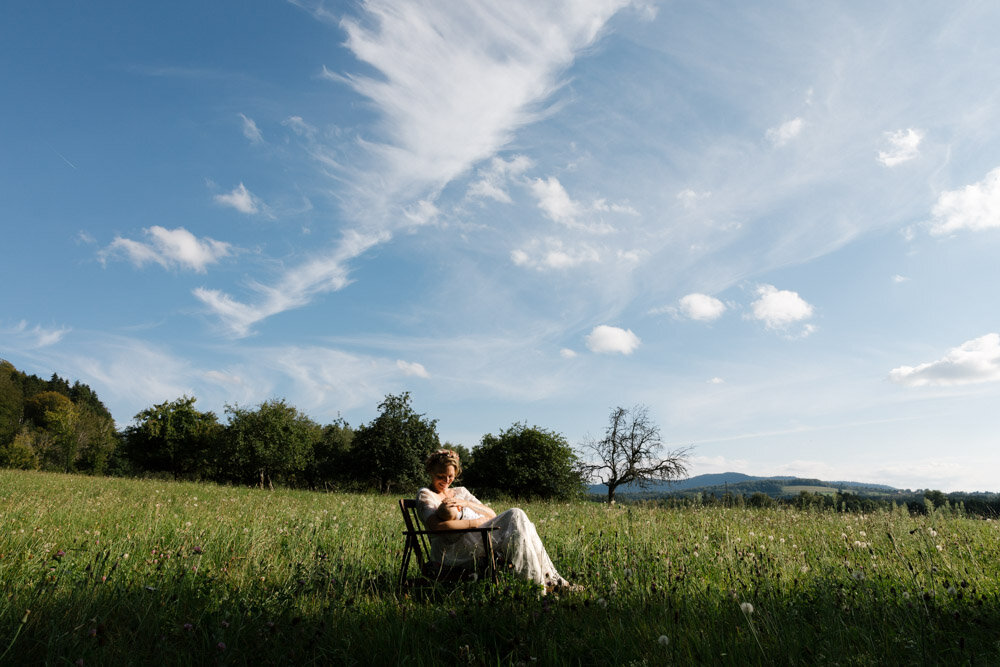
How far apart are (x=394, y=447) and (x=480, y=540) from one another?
30.2 metres

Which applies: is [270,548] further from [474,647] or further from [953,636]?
[953,636]

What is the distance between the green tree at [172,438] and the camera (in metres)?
45.7

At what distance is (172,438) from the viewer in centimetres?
4584

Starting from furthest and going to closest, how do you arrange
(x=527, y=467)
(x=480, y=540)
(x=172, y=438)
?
(x=172, y=438)
(x=527, y=467)
(x=480, y=540)

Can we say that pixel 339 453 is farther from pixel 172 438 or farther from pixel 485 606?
pixel 485 606

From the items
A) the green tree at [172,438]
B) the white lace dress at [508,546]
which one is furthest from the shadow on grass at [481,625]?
the green tree at [172,438]

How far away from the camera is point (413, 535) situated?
5340mm

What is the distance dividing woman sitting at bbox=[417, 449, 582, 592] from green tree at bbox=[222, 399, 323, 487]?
35.5m

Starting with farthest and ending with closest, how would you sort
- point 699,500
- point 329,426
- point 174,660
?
1. point 329,426
2. point 699,500
3. point 174,660

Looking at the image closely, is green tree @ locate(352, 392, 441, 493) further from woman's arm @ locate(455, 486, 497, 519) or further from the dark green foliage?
woman's arm @ locate(455, 486, 497, 519)

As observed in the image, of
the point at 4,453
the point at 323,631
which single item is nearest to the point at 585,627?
the point at 323,631

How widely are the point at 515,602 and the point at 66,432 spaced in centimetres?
8235

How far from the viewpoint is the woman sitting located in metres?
5.19

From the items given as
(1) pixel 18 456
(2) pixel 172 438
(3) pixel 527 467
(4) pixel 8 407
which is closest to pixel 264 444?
(2) pixel 172 438
